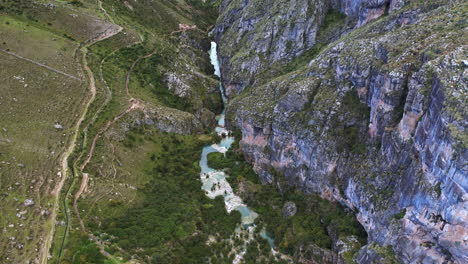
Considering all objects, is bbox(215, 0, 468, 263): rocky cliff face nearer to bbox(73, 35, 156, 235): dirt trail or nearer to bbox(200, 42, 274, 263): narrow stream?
bbox(200, 42, 274, 263): narrow stream

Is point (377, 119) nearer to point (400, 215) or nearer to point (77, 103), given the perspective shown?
point (400, 215)

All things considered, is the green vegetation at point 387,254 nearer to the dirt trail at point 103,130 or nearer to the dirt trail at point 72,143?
the dirt trail at point 103,130

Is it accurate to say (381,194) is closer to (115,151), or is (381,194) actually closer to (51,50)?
(115,151)

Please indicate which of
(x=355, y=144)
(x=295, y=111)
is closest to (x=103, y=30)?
(x=295, y=111)

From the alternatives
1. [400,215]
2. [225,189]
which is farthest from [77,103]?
[400,215]

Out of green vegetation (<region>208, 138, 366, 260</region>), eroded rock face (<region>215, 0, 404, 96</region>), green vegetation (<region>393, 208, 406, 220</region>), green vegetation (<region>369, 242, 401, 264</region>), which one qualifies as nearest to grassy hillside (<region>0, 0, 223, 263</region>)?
green vegetation (<region>208, 138, 366, 260</region>)

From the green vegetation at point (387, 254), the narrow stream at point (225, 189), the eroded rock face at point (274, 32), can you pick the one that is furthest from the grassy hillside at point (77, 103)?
the green vegetation at point (387, 254)
